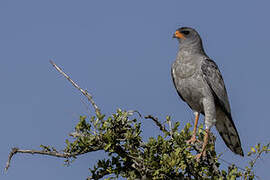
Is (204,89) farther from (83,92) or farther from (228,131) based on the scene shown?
(83,92)

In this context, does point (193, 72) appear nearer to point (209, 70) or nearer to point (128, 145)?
point (209, 70)

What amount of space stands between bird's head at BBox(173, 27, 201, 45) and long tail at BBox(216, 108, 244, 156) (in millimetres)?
1655

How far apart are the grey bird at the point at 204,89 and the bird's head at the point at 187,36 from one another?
0.02m

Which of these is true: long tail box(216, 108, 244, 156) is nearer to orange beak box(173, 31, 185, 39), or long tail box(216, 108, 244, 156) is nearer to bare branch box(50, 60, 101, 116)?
orange beak box(173, 31, 185, 39)

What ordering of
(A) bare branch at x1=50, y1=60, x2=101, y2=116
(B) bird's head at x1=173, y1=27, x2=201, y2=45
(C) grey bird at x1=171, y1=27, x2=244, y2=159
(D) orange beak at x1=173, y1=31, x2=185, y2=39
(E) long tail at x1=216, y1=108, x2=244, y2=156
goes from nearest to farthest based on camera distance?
(A) bare branch at x1=50, y1=60, x2=101, y2=116
(C) grey bird at x1=171, y1=27, x2=244, y2=159
(E) long tail at x1=216, y1=108, x2=244, y2=156
(B) bird's head at x1=173, y1=27, x2=201, y2=45
(D) orange beak at x1=173, y1=31, x2=185, y2=39

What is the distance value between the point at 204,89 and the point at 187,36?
154cm

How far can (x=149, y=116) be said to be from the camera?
599 centimetres

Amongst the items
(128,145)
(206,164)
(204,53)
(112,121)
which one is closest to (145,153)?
(128,145)

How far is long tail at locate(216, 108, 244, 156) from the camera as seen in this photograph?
885cm

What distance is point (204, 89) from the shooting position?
28.3ft

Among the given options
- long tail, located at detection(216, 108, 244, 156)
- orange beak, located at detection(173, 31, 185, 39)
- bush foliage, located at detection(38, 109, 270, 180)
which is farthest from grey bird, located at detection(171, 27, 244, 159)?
bush foliage, located at detection(38, 109, 270, 180)

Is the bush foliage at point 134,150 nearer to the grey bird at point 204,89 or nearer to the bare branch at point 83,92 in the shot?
the bare branch at point 83,92

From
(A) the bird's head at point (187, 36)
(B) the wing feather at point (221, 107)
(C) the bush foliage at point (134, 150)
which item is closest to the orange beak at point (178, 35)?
(A) the bird's head at point (187, 36)

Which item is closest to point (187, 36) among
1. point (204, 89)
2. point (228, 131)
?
point (204, 89)
